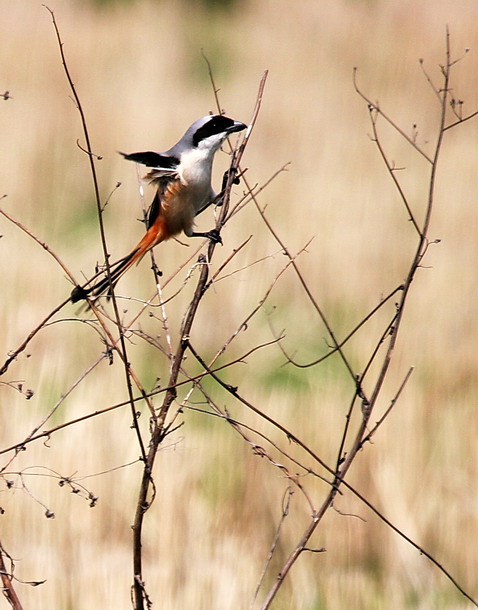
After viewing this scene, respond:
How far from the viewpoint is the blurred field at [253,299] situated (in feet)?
11.7

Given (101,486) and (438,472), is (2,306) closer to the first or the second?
(101,486)

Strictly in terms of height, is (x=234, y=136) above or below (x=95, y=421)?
above

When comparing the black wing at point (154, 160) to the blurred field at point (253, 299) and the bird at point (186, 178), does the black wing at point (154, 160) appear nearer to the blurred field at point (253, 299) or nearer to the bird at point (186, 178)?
the bird at point (186, 178)

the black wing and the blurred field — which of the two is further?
the blurred field

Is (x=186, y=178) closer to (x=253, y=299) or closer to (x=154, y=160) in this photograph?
(x=154, y=160)

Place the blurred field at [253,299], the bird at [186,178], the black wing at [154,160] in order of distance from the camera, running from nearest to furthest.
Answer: the black wing at [154,160]
the bird at [186,178]
the blurred field at [253,299]

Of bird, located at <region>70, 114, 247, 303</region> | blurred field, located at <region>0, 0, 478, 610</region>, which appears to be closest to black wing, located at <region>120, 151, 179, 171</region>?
bird, located at <region>70, 114, 247, 303</region>

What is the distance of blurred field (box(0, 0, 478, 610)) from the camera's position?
11.7ft

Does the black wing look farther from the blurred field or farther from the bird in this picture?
the blurred field

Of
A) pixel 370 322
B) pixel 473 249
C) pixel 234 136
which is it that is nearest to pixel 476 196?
pixel 473 249

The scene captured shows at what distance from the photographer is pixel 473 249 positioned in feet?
18.4

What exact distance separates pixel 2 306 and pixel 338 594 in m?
2.01

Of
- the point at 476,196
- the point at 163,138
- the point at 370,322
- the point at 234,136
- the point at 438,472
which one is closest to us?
the point at 234,136

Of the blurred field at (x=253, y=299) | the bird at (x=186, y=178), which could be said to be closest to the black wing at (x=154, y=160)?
the bird at (x=186, y=178)
